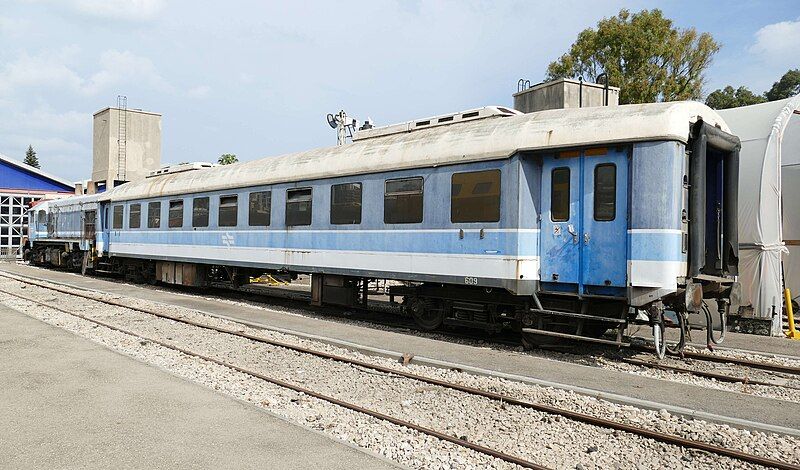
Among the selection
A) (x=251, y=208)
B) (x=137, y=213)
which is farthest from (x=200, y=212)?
(x=137, y=213)

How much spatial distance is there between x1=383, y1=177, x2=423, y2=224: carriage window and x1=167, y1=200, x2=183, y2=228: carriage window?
9003 millimetres

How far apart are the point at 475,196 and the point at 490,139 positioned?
37.7 inches

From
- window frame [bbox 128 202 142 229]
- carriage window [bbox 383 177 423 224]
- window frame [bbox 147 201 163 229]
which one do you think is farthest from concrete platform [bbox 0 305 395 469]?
window frame [bbox 128 202 142 229]

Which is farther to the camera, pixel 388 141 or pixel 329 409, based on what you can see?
pixel 388 141

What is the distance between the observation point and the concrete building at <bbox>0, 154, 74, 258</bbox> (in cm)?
4597

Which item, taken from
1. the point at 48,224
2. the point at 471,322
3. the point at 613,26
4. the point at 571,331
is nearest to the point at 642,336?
the point at 571,331

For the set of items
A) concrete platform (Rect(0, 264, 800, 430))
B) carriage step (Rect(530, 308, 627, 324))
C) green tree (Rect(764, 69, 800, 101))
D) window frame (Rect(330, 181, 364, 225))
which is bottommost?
concrete platform (Rect(0, 264, 800, 430))

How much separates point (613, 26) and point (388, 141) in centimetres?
2294

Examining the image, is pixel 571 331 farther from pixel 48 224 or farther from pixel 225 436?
pixel 48 224

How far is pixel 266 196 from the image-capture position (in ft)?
48.2

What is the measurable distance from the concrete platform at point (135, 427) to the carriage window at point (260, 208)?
673 cm

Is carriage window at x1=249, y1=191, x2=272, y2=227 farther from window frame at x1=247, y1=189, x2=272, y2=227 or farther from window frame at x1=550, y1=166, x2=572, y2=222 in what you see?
window frame at x1=550, y1=166, x2=572, y2=222

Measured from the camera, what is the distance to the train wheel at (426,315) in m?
11.2

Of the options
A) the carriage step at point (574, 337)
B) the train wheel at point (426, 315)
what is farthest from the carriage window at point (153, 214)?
the carriage step at point (574, 337)
